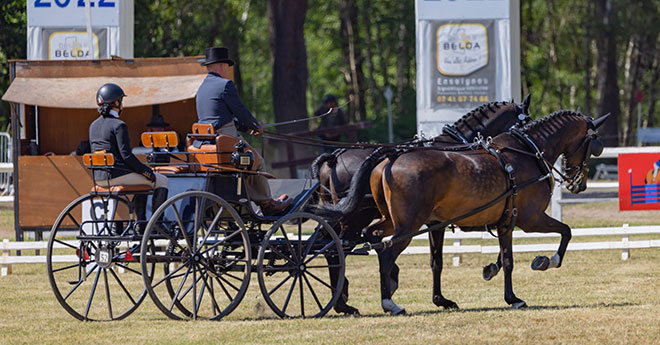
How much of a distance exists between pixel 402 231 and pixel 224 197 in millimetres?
1636

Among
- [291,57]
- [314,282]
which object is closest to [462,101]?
[314,282]

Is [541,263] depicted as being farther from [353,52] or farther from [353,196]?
[353,52]

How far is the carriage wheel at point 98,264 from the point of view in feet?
32.1

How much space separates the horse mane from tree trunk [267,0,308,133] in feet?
58.5


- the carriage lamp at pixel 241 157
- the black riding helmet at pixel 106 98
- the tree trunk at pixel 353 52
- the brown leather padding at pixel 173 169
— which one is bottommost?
the brown leather padding at pixel 173 169

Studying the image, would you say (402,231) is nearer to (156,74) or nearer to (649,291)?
(649,291)

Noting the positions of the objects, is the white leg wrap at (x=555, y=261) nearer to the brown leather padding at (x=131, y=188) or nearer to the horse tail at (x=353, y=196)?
the horse tail at (x=353, y=196)

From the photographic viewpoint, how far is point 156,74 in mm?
15047

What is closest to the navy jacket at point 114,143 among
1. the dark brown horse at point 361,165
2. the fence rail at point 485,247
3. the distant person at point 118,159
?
the distant person at point 118,159

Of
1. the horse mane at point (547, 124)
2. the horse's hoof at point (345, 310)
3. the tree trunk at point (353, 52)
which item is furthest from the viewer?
the tree trunk at point (353, 52)

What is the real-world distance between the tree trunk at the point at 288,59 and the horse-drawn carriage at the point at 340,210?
1780cm

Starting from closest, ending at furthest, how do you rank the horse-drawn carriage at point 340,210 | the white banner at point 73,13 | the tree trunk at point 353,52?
the horse-drawn carriage at point 340,210
the white banner at point 73,13
the tree trunk at point 353,52

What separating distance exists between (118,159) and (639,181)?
8671 mm

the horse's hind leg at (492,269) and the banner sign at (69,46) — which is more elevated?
the banner sign at (69,46)
